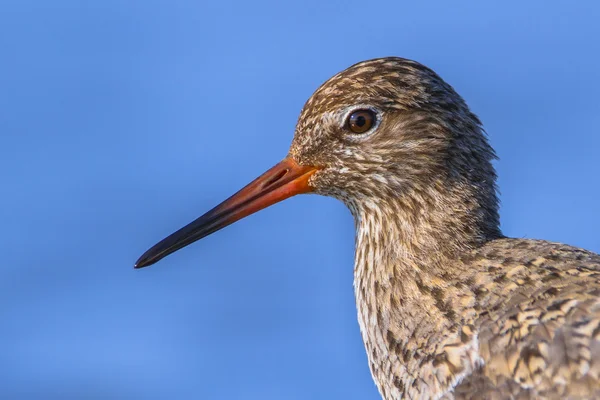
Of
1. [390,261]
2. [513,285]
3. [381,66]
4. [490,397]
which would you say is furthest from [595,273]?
[381,66]

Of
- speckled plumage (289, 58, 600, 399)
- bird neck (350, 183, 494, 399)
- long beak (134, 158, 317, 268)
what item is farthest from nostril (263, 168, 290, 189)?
bird neck (350, 183, 494, 399)

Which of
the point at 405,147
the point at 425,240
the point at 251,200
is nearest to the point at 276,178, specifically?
the point at 251,200

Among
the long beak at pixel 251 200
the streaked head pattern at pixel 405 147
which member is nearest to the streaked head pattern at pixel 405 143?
the streaked head pattern at pixel 405 147

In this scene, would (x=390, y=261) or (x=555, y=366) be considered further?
(x=390, y=261)

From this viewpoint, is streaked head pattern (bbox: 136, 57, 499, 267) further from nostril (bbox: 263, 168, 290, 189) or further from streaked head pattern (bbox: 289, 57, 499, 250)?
nostril (bbox: 263, 168, 290, 189)

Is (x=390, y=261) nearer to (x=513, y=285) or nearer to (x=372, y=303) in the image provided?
(x=372, y=303)

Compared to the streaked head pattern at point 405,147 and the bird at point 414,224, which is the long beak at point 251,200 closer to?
the bird at point 414,224
